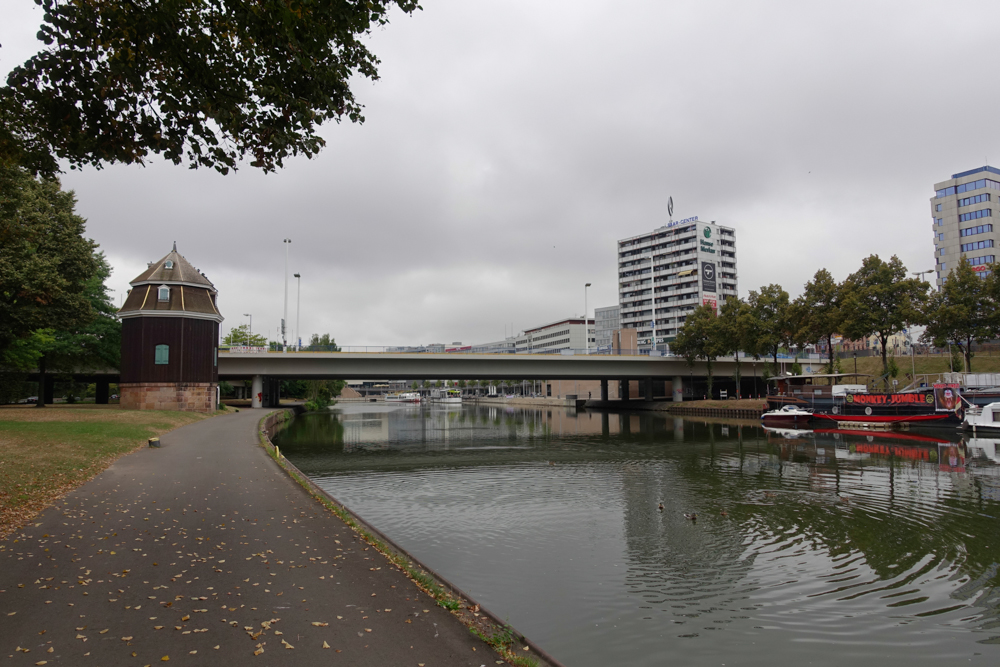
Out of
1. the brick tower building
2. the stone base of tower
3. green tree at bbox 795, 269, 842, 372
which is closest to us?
the stone base of tower

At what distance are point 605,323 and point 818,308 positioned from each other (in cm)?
12747

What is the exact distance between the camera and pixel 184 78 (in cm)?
1133

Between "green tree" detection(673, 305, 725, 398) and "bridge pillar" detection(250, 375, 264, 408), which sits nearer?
"bridge pillar" detection(250, 375, 264, 408)

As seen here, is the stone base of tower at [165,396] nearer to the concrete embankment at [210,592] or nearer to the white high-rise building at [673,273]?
the concrete embankment at [210,592]

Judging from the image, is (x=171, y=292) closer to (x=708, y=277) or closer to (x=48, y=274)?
(x=48, y=274)

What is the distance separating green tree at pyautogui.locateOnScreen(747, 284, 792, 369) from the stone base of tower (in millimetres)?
56982

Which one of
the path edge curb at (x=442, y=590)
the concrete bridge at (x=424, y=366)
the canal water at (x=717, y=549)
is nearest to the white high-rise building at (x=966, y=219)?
the concrete bridge at (x=424, y=366)

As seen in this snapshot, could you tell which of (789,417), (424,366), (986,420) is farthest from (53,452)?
(986,420)

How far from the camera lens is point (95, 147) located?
12094mm

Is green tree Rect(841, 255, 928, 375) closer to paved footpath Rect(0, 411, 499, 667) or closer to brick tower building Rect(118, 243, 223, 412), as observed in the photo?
paved footpath Rect(0, 411, 499, 667)

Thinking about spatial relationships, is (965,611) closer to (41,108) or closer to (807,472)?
(807,472)

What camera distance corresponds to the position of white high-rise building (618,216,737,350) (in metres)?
146

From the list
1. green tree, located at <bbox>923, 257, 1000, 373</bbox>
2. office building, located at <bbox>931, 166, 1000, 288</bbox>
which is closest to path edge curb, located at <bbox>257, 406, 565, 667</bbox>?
green tree, located at <bbox>923, 257, 1000, 373</bbox>

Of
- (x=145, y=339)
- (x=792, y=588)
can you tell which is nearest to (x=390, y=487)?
(x=792, y=588)
